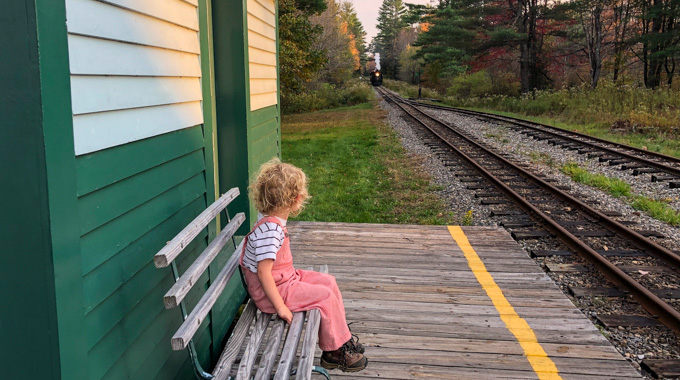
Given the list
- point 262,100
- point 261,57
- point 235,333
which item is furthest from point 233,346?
point 261,57

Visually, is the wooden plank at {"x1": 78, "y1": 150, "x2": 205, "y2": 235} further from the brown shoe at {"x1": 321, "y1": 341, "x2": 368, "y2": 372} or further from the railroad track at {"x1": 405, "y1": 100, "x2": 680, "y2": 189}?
the railroad track at {"x1": 405, "y1": 100, "x2": 680, "y2": 189}

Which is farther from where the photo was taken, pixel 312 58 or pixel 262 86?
pixel 312 58

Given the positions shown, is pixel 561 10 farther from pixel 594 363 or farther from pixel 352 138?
pixel 594 363

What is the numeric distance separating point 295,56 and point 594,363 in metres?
19.4

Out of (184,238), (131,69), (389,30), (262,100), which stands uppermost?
(389,30)

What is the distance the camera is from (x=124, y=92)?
7.48 feet

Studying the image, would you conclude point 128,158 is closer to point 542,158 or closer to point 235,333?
point 235,333

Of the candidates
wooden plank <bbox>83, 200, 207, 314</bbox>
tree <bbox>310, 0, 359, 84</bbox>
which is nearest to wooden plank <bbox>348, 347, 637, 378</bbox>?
wooden plank <bbox>83, 200, 207, 314</bbox>

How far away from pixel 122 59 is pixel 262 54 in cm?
331

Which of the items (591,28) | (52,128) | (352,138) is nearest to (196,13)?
(52,128)

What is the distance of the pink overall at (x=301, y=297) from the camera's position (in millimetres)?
3064

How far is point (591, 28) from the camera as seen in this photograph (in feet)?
104

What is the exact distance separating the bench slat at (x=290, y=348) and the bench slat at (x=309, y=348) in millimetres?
44

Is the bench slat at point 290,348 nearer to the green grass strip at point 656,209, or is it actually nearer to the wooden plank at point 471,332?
the wooden plank at point 471,332
